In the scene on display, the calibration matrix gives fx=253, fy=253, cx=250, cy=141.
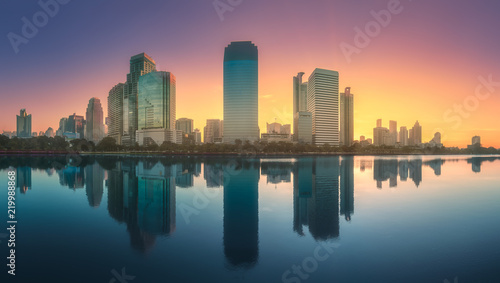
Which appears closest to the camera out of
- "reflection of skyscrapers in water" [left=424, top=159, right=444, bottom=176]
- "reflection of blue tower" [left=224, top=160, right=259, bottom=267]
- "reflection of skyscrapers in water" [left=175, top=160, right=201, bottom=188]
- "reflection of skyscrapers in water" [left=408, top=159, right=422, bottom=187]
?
"reflection of blue tower" [left=224, top=160, right=259, bottom=267]

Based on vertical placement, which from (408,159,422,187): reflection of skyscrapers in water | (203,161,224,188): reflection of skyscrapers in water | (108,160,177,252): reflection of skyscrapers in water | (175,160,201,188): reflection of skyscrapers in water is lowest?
(408,159,422,187): reflection of skyscrapers in water

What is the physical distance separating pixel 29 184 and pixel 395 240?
174 ft

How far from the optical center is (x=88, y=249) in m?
15.9

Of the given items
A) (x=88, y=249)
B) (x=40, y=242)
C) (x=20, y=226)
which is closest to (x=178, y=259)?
(x=88, y=249)

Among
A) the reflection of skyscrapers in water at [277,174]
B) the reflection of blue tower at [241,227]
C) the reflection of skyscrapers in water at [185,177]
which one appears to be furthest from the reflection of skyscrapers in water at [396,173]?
the reflection of skyscrapers in water at [185,177]

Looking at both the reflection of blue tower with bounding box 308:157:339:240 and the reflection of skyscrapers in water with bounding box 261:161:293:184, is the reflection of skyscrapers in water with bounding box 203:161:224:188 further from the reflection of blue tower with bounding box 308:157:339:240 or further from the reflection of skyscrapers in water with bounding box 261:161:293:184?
the reflection of blue tower with bounding box 308:157:339:240

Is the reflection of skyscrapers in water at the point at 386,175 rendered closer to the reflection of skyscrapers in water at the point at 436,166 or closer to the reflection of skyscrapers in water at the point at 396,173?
the reflection of skyscrapers in water at the point at 396,173

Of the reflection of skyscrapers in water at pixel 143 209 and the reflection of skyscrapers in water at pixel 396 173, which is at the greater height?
the reflection of skyscrapers in water at pixel 143 209

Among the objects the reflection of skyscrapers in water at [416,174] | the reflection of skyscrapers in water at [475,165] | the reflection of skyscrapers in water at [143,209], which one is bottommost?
the reflection of skyscrapers in water at [475,165]

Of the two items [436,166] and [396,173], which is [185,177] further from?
[436,166]

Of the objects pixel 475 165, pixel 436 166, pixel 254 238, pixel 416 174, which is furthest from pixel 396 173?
pixel 475 165

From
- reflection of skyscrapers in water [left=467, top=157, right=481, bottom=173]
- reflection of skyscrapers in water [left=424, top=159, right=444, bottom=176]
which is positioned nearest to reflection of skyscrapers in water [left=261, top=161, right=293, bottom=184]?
reflection of skyscrapers in water [left=424, top=159, right=444, bottom=176]

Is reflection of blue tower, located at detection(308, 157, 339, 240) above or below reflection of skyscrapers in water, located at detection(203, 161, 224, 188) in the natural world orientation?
above

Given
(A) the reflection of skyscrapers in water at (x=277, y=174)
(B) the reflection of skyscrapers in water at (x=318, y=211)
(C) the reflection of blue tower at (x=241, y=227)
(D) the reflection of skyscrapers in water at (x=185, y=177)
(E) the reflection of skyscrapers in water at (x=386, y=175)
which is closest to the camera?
(C) the reflection of blue tower at (x=241, y=227)
